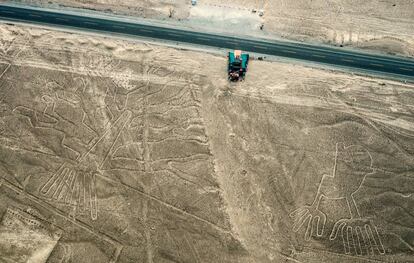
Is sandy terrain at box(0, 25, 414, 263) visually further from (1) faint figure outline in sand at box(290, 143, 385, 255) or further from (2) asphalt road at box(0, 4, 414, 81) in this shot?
(2) asphalt road at box(0, 4, 414, 81)

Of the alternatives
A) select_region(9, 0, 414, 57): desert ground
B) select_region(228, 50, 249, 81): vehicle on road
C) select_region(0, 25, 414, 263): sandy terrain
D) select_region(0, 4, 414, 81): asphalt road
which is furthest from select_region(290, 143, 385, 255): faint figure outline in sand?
select_region(9, 0, 414, 57): desert ground

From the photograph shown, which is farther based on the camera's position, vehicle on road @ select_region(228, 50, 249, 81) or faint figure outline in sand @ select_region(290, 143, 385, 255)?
vehicle on road @ select_region(228, 50, 249, 81)

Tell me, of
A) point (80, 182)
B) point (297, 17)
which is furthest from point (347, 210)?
point (297, 17)

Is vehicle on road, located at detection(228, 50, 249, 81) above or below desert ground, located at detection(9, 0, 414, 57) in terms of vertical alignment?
below

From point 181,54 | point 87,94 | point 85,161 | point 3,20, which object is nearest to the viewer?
point 85,161

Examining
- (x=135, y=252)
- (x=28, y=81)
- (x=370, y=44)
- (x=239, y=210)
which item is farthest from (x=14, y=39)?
(x=370, y=44)

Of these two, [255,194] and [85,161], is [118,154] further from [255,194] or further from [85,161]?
[255,194]

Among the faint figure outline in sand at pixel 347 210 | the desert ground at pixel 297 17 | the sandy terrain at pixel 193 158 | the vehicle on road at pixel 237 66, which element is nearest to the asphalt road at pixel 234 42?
the desert ground at pixel 297 17
